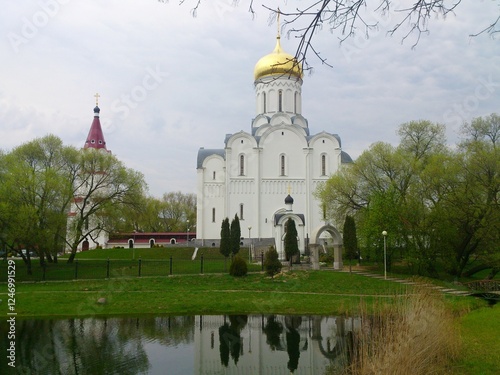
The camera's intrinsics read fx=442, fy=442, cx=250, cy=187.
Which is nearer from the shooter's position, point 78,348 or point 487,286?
point 78,348

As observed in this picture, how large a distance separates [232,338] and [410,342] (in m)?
6.80

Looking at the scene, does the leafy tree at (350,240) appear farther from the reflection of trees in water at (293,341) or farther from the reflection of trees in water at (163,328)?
the reflection of trees in water at (163,328)

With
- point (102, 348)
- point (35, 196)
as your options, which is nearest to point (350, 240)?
point (102, 348)

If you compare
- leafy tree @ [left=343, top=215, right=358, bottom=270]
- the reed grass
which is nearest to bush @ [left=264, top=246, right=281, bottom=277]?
leafy tree @ [left=343, top=215, right=358, bottom=270]

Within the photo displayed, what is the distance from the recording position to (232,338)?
12477mm

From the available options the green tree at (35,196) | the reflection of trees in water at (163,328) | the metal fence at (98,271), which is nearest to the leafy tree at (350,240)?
the metal fence at (98,271)

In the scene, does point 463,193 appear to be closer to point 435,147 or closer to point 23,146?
point 435,147

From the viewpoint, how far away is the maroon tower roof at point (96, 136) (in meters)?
49.1

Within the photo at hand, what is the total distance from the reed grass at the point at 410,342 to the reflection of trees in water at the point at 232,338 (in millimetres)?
3814

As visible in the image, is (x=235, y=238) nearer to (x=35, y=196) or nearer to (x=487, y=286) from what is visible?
(x=35, y=196)

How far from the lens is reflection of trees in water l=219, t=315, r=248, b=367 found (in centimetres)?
1084

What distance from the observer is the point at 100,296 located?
17422mm

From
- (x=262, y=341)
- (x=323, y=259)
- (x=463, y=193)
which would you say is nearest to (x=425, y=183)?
(x=463, y=193)

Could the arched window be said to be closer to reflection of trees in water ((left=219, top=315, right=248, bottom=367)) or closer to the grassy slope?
reflection of trees in water ((left=219, top=315, right=248, bottom=367))
